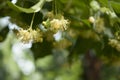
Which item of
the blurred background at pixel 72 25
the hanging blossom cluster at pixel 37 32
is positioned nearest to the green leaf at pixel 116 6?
the blurred background at pixel 72 25

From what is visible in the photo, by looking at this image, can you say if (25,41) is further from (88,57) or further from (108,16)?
(88,57)

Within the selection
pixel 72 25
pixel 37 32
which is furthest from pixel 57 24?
pixel 72 25

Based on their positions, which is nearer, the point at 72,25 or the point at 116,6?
the point at 116,6

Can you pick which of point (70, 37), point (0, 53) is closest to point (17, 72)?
point (0, 53)

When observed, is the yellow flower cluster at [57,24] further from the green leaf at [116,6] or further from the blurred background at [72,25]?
the green leaf at [116,6]

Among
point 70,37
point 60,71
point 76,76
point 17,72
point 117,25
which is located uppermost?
point 117,25

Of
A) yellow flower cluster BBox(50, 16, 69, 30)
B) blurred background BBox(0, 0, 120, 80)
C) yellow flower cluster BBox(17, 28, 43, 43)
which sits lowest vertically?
blurred background BBox(0, 0, 120, 80)

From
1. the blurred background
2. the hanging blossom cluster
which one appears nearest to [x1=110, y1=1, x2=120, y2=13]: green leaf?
the blurred background

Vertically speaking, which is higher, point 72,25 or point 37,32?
point 37,32

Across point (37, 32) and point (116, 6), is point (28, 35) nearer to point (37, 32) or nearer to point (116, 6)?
point (37, 32)

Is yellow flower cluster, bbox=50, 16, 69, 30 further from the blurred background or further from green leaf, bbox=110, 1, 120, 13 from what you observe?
green leaf, bbox=110, 1, 120, 13

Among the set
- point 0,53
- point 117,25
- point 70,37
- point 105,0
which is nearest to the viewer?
point 105,0
